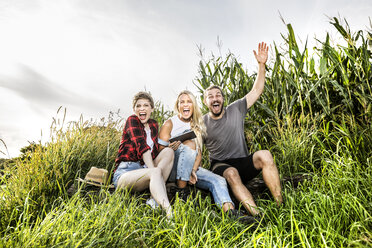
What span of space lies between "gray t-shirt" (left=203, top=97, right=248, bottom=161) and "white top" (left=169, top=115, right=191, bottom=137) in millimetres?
397

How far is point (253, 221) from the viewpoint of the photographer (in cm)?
232

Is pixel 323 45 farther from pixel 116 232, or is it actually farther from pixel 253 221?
pixel 116 232

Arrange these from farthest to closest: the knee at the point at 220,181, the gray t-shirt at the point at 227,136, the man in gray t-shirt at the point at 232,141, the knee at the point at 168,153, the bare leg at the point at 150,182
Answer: the gray t-shirt at the point at 227,136
the man in gray t-shirt at the point at 232,141
the knee at the point at 220,181
the knee at the point at 168,153
the bare leg at the point at 150,182

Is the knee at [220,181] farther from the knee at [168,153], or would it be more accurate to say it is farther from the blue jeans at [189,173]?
the knee at [168,153]

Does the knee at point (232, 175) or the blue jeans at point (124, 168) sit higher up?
the blue jeans at point (124, 168)

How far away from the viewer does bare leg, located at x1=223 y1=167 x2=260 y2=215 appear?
261cm

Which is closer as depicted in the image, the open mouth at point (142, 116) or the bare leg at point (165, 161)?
the bare leg at point (165, 161)

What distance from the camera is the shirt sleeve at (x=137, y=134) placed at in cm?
263

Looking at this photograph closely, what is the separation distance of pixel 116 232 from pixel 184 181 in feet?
3.80

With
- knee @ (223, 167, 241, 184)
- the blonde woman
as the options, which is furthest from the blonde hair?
knee @ (223, 167, 241, 184)

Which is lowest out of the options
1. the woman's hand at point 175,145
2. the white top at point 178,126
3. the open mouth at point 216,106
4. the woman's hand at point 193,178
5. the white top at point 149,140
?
the woman's hand at point 193,178

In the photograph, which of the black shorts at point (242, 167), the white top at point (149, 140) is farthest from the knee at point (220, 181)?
the white top at point (149, 140)

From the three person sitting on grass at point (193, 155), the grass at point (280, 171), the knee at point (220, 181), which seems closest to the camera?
the grass at point (280, 171)

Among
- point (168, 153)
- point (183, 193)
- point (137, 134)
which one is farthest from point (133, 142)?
point (183, 193)
